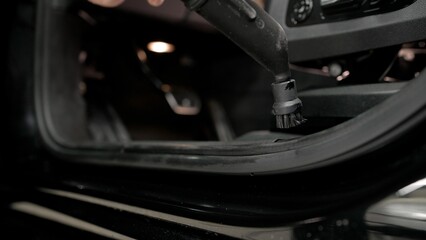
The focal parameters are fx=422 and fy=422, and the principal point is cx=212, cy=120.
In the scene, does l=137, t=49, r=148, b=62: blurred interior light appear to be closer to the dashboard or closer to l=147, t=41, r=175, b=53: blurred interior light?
l=147, t=41, r=175, b=53: blurred interior light

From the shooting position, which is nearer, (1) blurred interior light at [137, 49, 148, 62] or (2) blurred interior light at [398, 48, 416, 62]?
(2) blurred interior light at [398, 48, 416, 62]

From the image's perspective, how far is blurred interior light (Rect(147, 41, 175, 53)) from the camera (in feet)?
5.23

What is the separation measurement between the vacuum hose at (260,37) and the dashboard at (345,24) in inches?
7.6

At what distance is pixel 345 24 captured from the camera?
0.65m

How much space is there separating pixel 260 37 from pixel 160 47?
118 cm

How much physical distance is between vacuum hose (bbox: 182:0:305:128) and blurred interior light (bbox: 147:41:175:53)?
1142mm

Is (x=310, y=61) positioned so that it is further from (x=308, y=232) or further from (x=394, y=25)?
A: (x=308, y=232)

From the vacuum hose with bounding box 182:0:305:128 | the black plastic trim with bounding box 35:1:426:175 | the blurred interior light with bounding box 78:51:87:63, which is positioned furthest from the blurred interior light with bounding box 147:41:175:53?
the vacuum hose with bounding box 182:0:305:128

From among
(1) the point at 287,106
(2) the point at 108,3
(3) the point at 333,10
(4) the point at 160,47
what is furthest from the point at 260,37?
(4) the point at 160,47

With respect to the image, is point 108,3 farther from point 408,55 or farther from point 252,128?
point 408,55

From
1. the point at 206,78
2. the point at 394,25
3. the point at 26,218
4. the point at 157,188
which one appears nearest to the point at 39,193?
the point at 26,218

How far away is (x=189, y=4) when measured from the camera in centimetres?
47

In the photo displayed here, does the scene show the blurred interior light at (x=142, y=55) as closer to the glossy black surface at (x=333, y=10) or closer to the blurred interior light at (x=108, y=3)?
the blurred interior light at (x=108, y=3)

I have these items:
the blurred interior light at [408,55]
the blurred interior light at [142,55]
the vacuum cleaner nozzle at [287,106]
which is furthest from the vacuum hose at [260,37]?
the blurred interior light at [142,55]
